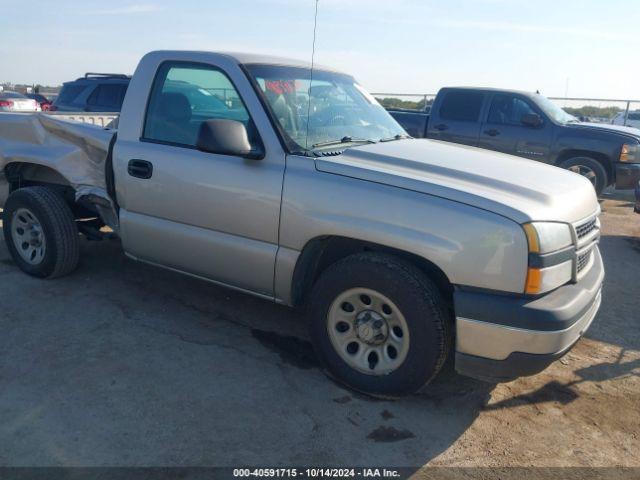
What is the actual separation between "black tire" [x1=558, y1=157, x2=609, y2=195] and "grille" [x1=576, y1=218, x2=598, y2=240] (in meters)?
6.48

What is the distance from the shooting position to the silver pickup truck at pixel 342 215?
113 inches

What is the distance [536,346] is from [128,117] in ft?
10.5

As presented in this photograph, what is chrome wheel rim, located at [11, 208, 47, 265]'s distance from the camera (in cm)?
493

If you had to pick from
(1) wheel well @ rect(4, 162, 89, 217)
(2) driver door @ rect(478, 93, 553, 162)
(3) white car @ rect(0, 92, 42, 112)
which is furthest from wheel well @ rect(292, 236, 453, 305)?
(3) white car @ rect(0, 92, 42, 112)

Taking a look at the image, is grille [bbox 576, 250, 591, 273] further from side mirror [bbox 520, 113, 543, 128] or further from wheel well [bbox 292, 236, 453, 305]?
side mirror [bbox 520, 113, 543, 128]

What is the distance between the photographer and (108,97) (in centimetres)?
1067

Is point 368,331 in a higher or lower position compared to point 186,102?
lower

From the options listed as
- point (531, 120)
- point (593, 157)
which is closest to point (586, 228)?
point (531, 120)

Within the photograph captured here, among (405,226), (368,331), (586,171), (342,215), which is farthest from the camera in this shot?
(586,171)

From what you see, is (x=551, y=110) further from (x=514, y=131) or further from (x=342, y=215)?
(x=342, y=215)

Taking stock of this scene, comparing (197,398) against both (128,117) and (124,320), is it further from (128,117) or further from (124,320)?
(128,117)

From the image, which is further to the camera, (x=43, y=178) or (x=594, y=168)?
(x=594, y=168)

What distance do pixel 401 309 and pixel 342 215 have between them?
624 mm

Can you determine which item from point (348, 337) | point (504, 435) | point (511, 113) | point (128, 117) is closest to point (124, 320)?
point (128, 117)
